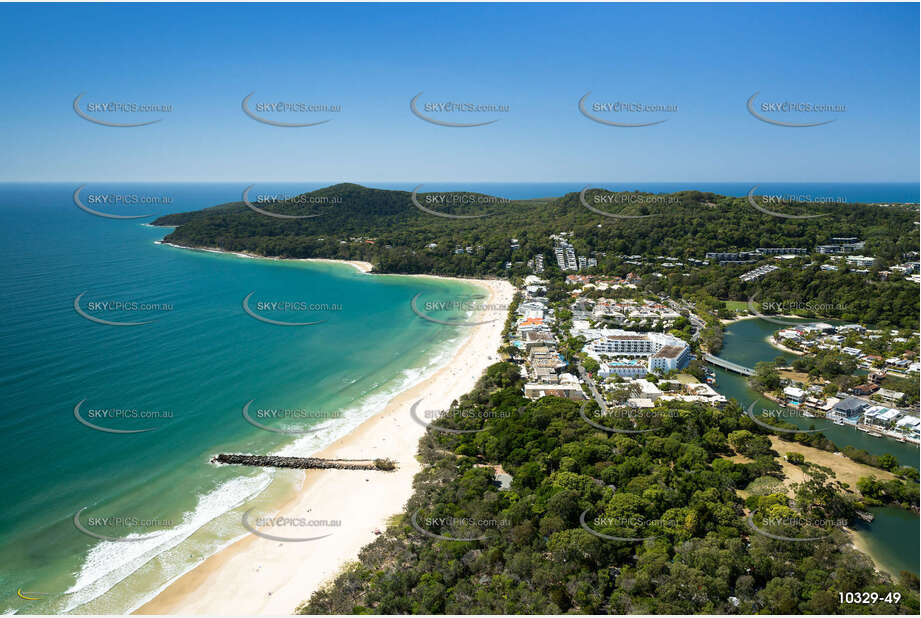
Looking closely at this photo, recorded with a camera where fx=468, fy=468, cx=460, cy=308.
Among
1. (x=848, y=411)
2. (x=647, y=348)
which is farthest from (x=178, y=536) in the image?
(x=848, y=411)

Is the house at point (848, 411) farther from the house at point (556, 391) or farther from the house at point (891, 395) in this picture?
the house at point (556, 391)

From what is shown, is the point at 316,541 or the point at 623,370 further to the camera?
the point at 623,370

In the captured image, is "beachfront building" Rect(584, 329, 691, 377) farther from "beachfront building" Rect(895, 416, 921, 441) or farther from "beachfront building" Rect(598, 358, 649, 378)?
"beachfront building" Rect(895, 416, 921, 441)

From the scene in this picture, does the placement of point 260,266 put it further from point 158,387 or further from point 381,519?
point 381,519

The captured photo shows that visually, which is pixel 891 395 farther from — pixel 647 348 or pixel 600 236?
pixel 600 236

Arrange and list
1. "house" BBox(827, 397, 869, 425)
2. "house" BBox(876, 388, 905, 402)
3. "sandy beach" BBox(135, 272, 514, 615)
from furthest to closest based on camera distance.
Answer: "house" BBox(876, 388, 905, 402) < "house" BBox(827, 397, 869, 425) < "sandy beach" BBox(135, 272, 514, 615)

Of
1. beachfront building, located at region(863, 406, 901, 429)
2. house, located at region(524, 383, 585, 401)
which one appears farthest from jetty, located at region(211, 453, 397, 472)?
beachfront building, located at region(863, 406, 901, 429)
